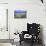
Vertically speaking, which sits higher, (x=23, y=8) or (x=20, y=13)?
(x=23, y=8)

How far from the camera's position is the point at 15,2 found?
5.70 meters

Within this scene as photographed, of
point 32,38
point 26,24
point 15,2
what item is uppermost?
point 15,2

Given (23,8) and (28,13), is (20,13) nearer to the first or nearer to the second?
(23,8)

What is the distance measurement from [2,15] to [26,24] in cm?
126

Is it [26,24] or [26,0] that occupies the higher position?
[26,0]

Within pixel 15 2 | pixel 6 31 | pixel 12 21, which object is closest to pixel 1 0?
pixel 15 2

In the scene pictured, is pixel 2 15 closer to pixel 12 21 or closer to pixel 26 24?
pixel 12 21

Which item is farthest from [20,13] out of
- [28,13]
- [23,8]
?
[28,13]

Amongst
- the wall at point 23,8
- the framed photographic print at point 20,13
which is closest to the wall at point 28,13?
the wall at point 23,8

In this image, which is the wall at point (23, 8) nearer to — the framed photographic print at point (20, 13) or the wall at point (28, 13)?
the wall at point (28, 13)

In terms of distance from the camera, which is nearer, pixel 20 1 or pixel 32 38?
→ pixel 32 38

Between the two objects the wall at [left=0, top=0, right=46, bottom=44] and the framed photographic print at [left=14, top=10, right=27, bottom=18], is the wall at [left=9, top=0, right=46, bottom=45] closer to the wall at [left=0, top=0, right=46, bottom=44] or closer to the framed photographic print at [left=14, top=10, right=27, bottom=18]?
the wall at [left=0, top=0, right=46, bottom=44]

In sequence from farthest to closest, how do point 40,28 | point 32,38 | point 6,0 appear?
point 6,0, point 40,28, point 32,38

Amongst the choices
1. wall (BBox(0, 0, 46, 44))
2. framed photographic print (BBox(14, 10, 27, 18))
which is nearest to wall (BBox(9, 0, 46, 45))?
wall (BBox(0, 0, 46, 44))
